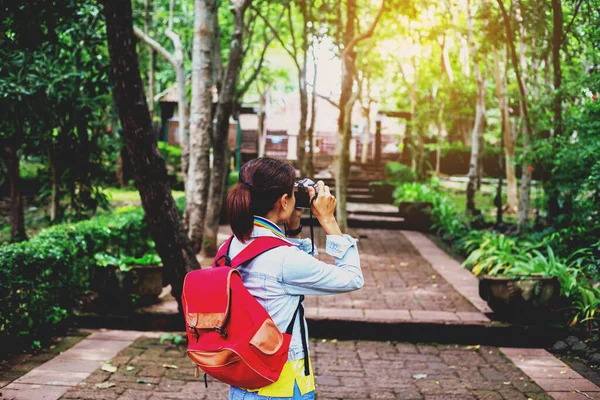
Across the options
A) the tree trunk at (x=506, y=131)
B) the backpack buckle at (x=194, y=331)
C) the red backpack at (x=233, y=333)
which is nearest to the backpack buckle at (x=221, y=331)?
the red backpack at (x=233, y=333)

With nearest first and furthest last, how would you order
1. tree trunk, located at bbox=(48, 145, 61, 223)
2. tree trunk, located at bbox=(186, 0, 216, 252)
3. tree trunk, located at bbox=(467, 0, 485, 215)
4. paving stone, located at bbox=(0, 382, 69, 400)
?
paving stone, located at bbox=(0, 382, 69, 400) < tree trunk, located at bbox=(186, 0, 216, 252) < tree trunk, located at bbox=(48, 145, 61, 223) < tree trunk, located at bbox=(467, 0, 485, 215)

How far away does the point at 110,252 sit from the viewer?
752cm

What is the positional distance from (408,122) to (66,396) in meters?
17.9

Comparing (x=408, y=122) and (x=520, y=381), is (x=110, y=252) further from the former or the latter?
(x=408, y=122)

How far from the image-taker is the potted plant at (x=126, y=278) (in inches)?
260

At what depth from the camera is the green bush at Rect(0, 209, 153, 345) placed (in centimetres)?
521

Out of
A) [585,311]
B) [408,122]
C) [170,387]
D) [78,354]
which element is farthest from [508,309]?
[408,122]

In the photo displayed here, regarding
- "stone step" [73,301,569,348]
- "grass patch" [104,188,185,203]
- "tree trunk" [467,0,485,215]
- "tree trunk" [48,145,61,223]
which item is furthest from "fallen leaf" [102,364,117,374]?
"grass patch" [104,188,185,203]

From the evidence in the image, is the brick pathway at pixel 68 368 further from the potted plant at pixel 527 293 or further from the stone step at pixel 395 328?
the potted plant at pixel 527 293

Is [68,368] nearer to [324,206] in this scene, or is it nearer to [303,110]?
[324,206]

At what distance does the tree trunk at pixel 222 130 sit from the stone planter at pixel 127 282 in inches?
122

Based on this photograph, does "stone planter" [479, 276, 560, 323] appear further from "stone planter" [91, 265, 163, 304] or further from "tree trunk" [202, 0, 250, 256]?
"tree trunk" [202, 0, 250, 256]

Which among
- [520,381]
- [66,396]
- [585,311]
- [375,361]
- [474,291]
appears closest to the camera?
[66,396]

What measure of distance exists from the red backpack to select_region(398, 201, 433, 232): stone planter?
12.7 m
